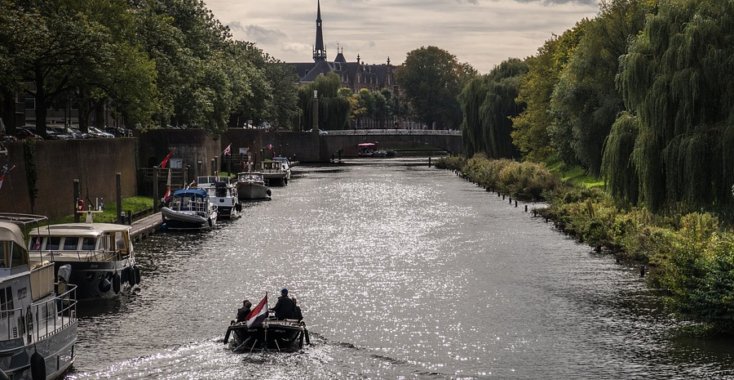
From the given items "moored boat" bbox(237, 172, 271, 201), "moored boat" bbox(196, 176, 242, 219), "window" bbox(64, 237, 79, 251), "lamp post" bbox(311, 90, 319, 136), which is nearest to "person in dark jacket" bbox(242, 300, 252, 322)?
"window" bbox(64, 237, 79, 251)

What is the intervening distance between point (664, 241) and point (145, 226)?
30.6m

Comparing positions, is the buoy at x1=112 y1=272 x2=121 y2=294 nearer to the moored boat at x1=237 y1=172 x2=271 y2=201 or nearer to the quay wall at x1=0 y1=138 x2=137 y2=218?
the quay wall at x1=0 y1=138 x2=137 y2=218

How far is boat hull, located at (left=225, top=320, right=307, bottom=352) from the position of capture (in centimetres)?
3253

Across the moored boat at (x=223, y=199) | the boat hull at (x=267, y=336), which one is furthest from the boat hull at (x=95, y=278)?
the moored boat at (x=223, y=199)

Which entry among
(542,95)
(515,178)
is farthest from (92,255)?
(542,95)

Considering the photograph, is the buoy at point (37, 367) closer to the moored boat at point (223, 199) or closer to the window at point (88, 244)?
the window at point (88, 244)

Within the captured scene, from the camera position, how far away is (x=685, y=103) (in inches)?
1539

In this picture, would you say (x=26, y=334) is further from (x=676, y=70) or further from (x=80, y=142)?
(x=80, y=142)

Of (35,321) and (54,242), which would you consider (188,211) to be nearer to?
(54,242)

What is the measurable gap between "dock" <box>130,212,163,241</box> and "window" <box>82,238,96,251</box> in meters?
15.3

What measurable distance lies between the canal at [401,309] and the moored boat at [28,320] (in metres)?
1.53

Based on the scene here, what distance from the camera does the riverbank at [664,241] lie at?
32688 mm

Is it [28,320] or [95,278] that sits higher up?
[28,320]

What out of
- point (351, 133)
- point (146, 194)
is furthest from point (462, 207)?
point (351, 133)
